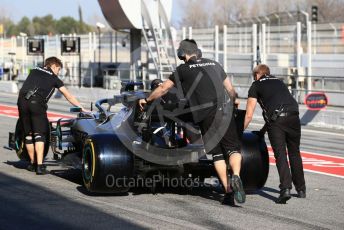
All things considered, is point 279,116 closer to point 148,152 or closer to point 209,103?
point 209,103

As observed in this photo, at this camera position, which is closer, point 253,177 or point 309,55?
point 253,177

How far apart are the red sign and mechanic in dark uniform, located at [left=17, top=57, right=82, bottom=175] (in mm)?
11997

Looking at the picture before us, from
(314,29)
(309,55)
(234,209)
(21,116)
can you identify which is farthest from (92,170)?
(314,29)

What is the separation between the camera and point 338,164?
522 inches

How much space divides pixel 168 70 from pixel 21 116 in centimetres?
2236

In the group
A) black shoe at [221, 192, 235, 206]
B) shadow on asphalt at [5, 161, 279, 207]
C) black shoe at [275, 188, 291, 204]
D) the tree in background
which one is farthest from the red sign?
the tree in background

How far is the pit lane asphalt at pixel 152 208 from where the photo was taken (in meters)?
7.47

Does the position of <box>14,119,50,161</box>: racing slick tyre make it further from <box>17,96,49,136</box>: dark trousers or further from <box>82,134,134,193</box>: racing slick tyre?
<box>82,134,134,193</box>: racing slick tyre

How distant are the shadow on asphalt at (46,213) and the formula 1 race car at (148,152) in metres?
0.55

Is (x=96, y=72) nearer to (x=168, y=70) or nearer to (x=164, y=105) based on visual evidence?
(x=168, y=70)

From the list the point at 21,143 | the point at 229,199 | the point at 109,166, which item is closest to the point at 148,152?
the point at 109,166

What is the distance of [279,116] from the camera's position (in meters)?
9.10

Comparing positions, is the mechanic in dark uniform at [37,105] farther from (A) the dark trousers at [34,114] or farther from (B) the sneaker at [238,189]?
(B) the sneaker at [238,189]

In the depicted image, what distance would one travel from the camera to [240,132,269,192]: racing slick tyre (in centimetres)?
924
